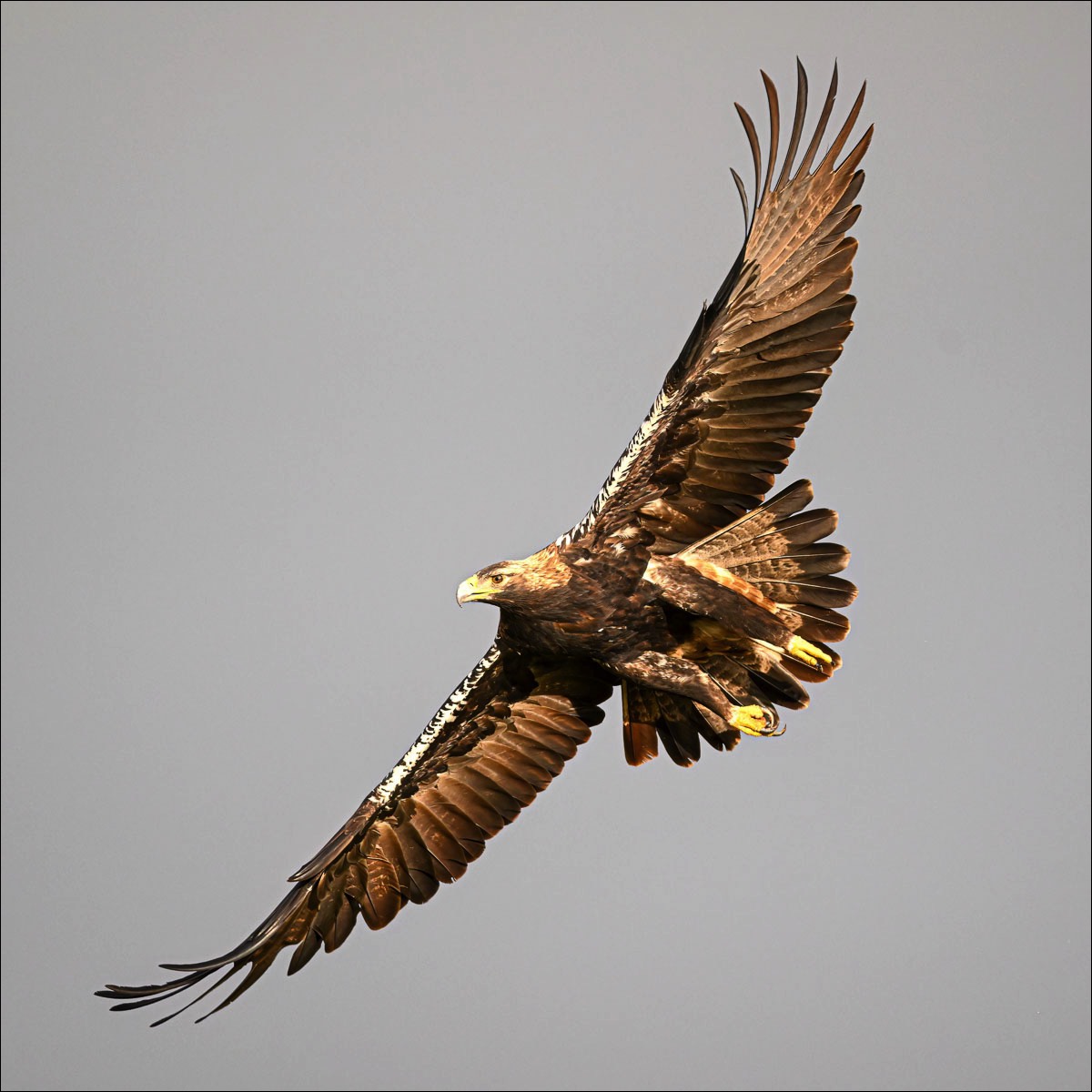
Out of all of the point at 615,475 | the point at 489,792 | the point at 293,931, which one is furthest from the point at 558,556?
the point at 293,931

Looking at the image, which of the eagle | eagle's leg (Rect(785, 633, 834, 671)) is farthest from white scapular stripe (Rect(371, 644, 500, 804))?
eagle's leg (Rect(785, 633, 834, 671))

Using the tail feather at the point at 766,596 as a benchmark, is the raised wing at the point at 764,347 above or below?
above

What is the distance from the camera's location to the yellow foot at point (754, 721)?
10344 millimetres

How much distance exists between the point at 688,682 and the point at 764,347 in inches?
76.7

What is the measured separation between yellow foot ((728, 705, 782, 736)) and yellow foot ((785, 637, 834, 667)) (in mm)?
386

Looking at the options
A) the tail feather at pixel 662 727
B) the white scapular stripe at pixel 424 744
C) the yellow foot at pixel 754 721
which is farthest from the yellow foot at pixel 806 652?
the white scapular stripe at pixel 424 744

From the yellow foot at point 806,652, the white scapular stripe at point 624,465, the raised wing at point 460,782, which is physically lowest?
the raised wing at point 460,782

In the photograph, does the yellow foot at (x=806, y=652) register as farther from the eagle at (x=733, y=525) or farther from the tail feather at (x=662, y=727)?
the tail feather at (x=662, y=727)

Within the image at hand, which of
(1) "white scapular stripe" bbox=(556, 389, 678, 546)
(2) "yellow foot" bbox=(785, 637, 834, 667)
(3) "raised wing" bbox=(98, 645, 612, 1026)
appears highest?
(1) "white scapular stripe" bbox=(556, 389, 678, 546)

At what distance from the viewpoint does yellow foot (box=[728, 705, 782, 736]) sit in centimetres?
1034

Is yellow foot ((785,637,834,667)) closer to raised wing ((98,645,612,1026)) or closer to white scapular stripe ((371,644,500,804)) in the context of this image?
raised wing ((98,645,612,1026))

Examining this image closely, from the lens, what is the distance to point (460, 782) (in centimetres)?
1139

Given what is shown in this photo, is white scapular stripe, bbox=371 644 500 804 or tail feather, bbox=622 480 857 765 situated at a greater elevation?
tail feather, bbox=622 480 857 765

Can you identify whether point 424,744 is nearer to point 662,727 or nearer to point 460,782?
point 460,782
